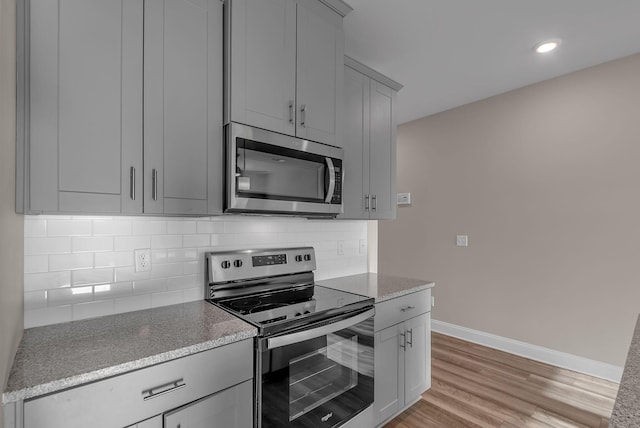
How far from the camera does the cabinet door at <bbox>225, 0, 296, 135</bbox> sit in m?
1.54

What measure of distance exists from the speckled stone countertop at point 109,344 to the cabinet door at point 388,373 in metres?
0.97

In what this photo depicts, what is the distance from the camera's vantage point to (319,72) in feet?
6.22

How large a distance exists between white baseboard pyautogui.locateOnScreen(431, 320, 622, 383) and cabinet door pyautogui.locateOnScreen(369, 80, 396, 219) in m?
1.93

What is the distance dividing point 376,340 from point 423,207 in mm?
2526

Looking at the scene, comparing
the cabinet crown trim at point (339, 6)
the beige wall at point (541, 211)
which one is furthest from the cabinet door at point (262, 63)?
the beige wall at point (541, 211)

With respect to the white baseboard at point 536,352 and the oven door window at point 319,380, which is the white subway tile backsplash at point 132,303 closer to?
the oven door window at point 319,380

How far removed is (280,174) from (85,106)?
86 centimetres

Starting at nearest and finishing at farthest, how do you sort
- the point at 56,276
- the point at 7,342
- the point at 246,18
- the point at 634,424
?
Answer: the point at 634,424 → the point at 7,342 → the point at 56,276 → the point at 246,18

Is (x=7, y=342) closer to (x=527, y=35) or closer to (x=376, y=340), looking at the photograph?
(x=376, y=340)

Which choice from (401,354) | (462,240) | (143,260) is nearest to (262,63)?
(143,260)

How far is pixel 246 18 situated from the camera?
157 cm

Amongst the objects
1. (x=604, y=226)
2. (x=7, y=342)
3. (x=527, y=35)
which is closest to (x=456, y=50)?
(x=527, y=35)

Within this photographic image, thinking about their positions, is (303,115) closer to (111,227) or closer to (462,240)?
(111,227)

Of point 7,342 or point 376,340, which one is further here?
point 376,340
